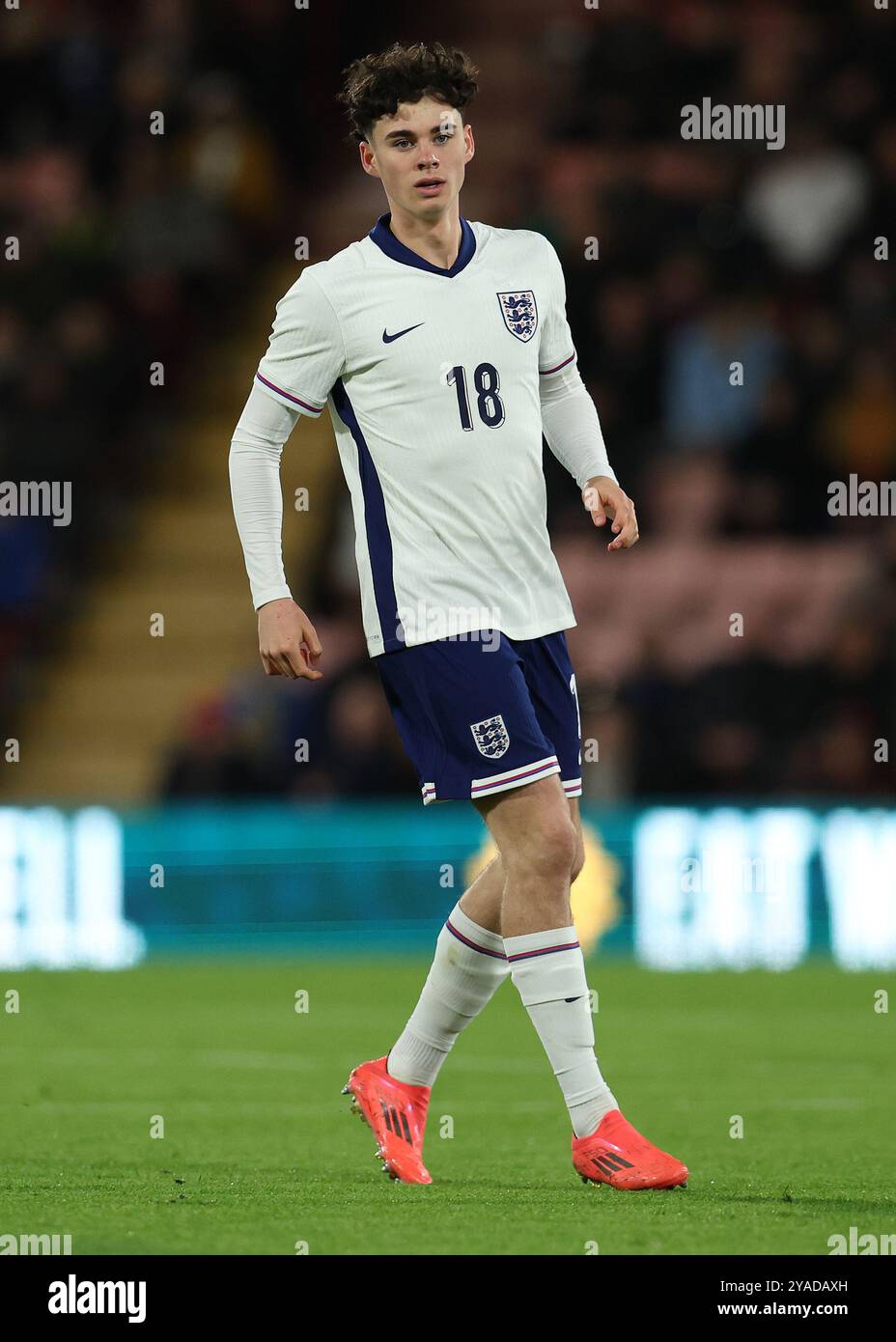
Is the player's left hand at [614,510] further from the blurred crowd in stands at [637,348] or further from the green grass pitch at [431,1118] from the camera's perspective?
the blurred crowd in stands at [637,348]

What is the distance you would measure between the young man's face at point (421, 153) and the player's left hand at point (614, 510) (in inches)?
30.3

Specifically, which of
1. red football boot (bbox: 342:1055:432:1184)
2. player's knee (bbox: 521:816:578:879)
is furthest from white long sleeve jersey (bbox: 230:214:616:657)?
red football boot (bbox: 342:1055:432:1184)

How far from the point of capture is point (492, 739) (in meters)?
5.80

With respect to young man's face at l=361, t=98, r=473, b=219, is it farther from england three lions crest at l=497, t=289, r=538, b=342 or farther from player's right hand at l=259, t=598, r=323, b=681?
player's right hand at l=259, t=598, r=323, b=681

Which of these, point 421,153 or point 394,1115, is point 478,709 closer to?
point 394,1115

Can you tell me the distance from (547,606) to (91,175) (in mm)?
12325

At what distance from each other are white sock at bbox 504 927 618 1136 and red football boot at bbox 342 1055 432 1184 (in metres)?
0.47

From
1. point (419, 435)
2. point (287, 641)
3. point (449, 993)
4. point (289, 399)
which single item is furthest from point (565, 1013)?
point (289, 399)

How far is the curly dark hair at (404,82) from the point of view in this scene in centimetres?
599

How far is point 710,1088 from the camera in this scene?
8180 mm

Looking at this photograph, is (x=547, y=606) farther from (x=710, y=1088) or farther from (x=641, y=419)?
(x=641, y=419)

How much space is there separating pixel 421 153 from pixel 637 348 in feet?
30.6

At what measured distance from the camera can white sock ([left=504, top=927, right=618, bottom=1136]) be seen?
581cm
